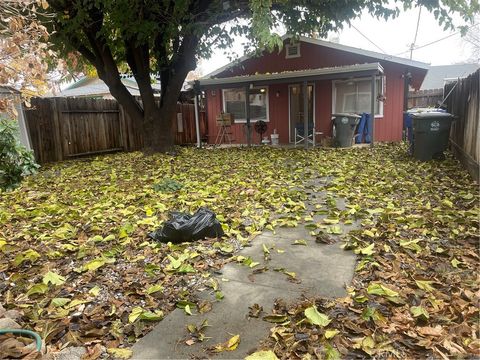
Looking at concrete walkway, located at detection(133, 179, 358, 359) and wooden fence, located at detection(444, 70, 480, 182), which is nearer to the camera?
concrete walkway, located at detection(133, 179, 358, 359)

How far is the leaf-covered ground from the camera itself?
2.13 metres

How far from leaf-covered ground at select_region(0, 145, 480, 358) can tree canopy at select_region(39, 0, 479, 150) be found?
4.12 m

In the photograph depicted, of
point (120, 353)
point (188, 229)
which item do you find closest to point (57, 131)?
point (188, 229)

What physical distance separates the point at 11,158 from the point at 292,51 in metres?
13.0

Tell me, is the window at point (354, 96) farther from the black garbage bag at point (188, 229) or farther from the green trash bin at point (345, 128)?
the black garbage bag at point (188, 229)

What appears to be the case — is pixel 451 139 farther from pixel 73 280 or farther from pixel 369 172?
pixel 73 280

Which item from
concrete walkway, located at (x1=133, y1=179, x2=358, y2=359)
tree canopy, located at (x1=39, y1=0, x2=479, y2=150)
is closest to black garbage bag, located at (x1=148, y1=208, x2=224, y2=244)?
concrete walkway, located at (x1=133, y1=179, x2=358, y2=359)

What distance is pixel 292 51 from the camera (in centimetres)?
1456

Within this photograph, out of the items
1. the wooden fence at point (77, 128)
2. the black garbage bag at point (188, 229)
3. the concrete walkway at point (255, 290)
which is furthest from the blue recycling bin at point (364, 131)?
the black garbage bag at point (188, 229)

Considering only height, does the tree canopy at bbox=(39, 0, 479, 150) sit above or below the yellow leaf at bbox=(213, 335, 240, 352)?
above

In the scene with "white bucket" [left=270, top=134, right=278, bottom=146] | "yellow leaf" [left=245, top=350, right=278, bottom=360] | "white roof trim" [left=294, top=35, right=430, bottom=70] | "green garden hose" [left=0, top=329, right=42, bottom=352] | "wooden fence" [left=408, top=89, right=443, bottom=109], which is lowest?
"yellow leaf" [left=245, top=350, right=278, bottom=360]

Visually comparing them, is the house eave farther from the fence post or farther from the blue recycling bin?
the fence post

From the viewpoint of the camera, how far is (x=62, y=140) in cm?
1084

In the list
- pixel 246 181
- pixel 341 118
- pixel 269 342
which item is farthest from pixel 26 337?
pixel 341 118
